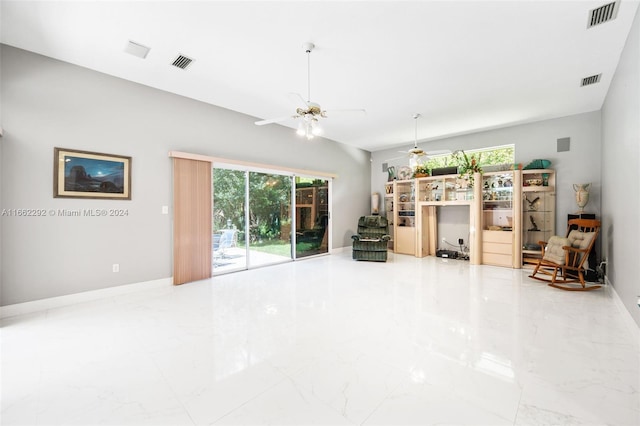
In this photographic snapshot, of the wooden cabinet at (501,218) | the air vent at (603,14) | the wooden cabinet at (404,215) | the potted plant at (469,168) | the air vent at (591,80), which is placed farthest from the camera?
the wooden cabinet at (404,215)

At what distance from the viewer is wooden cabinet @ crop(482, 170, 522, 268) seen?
5.48 m

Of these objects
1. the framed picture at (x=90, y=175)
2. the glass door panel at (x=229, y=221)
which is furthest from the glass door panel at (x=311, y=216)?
the framed picture at (x=90, y=175)

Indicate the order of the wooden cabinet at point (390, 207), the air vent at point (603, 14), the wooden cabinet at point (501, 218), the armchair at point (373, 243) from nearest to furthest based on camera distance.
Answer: the air vent at point (603, 14) → the wooden cabinet at point (501, 218) → the armchair at point (373, 243) → the wooden cabinet at point (390, 207)

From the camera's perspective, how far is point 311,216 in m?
6.77

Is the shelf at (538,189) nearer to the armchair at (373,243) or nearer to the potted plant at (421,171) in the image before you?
the potted plant at (421,171)

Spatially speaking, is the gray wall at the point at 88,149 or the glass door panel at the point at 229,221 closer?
the gray wall at the point at 88,149

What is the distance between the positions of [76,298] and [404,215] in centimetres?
683

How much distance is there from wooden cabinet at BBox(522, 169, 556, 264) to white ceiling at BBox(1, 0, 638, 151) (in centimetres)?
143

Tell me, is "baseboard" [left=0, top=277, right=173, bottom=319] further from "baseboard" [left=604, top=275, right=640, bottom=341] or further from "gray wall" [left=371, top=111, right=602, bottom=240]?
"gray wall" [left=371, top=111, right=602, bottom=240]

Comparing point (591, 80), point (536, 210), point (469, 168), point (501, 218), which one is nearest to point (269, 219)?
point (469, 168)

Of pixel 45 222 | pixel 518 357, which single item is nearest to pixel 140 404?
pixel 518 357

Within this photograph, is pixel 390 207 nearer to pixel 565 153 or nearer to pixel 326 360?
pixel 565 153

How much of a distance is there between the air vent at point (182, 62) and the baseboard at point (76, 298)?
3.14m

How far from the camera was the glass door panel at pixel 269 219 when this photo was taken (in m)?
5.49
